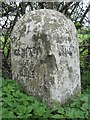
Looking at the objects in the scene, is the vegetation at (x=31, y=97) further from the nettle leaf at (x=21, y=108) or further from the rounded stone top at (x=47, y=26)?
the rounded stone top at (x=47, y=26)

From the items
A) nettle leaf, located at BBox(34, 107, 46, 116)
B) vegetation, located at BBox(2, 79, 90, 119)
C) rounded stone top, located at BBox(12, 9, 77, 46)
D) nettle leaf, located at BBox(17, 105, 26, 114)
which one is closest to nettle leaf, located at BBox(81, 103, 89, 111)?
vegetation, located at BBox(2, 79, 90, 119)

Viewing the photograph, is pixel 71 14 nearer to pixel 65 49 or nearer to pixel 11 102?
pixel 65 49

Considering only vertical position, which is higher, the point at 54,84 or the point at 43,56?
the point at 43,56

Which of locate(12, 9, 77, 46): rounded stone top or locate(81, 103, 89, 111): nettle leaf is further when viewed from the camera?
locate(12, 9, 77, 46): rounded stone top

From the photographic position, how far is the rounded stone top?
8.18 ft

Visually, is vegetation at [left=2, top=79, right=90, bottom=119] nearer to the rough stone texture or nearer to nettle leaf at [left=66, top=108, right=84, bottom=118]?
nettle leaf at [left=66, top=108, right=84, bottom=118]

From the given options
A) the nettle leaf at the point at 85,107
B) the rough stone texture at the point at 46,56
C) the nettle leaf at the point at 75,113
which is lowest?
the nettle leaf at the point at 75,113

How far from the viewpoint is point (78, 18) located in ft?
13.8

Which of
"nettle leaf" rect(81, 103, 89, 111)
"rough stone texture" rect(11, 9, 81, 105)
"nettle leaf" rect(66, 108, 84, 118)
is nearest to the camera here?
"nettle leaf" rect(66, 108, 84, 118)

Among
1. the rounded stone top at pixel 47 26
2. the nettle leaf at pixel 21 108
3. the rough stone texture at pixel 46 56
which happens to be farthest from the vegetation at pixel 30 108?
the rounded stone top at pixel 47 26

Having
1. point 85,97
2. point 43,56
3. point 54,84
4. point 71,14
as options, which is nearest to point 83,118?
point 85,97

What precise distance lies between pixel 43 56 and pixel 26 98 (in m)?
0.40

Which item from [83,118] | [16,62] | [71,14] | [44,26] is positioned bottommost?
[83,118]

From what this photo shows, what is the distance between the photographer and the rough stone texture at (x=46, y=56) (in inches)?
96.3
